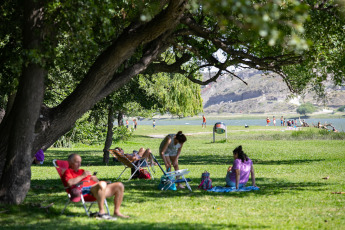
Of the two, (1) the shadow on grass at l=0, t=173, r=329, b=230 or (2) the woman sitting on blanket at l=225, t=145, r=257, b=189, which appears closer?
(1) the shadow on grass at l=0, t=173, r=329, b=230

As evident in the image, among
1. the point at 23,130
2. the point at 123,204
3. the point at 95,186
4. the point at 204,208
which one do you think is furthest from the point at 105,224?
the point at 23,130

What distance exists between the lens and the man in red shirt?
7.13 metres

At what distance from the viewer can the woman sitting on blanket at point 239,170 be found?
34.2 feet

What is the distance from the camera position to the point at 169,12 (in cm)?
911

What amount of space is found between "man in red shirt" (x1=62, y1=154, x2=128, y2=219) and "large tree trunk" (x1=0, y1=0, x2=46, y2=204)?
1151mm

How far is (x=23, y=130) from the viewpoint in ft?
27.2

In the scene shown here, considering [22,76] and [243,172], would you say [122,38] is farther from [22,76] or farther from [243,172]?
[243,172]

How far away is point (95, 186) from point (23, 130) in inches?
75.3

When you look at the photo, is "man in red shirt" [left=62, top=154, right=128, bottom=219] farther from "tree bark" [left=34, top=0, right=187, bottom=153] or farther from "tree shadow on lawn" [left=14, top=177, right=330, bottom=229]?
"tree bark" [left=34, top=0, right=187, bottom=153]

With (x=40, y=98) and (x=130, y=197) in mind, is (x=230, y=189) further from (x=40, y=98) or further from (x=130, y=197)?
(x=40, y=98)

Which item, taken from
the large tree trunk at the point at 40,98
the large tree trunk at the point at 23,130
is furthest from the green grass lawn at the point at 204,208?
the large tree trunk at the point at 40,98

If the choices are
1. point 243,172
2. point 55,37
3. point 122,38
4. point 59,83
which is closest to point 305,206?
point 243,172

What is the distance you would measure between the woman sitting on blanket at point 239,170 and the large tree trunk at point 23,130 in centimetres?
423

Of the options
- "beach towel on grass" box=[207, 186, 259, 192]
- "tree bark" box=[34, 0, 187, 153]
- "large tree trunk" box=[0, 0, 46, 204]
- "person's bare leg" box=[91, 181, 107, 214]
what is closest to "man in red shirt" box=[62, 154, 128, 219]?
"person's bare leg" box=[91, 181, 107, 214]
